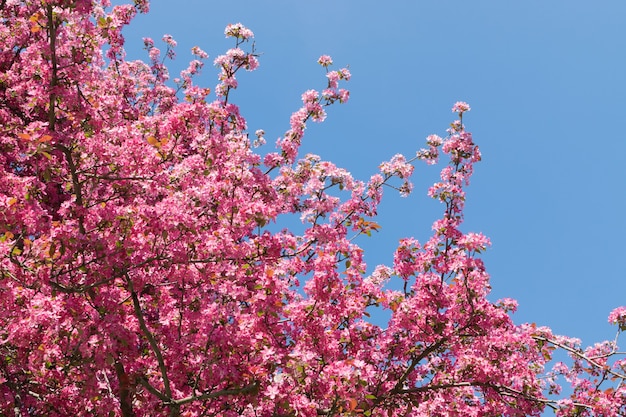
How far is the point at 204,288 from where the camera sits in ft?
28.8

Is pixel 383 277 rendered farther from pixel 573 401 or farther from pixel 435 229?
pixel 573 401

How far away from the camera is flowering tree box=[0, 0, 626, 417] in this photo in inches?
296

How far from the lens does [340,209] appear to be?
10992 millimetres

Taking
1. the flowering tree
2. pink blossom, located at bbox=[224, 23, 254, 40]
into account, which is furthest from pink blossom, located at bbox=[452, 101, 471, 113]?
pink blossom, located at bbox=[224, 23, 254, 40]

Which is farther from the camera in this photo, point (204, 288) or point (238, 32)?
point (238, 32)

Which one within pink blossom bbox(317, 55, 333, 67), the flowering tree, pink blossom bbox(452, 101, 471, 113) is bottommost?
the flowering tree

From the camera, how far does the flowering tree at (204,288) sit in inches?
296

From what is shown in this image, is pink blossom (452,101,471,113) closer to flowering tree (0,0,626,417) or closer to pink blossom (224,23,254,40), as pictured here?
flowering tree (0,0,626,417)

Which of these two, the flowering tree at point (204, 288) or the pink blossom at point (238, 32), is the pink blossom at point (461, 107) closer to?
the flowering tree at point (204, 288)

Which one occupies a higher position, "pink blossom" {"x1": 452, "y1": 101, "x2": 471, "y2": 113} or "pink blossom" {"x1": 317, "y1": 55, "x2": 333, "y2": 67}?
"pink blossom" {"x1": 317, "y1": 55, "x2": 333, "y2": 67}

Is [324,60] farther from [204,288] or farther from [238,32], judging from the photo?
[204,288]

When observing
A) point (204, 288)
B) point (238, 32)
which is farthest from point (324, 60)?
point (204, 288)

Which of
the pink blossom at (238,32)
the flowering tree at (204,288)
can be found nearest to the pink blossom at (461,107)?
the flowering tree at (204,288)

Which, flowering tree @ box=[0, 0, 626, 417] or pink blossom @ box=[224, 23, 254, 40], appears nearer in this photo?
flowering tree @ box=[0, 0, 626, 417]
